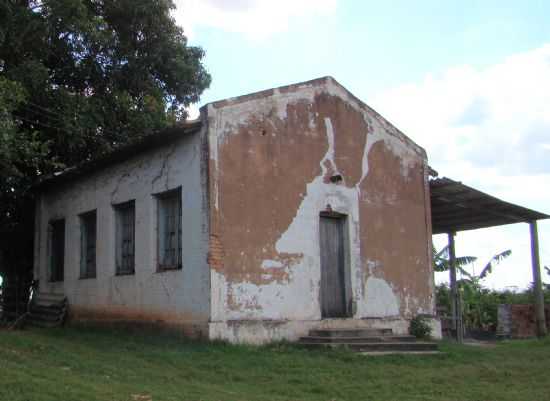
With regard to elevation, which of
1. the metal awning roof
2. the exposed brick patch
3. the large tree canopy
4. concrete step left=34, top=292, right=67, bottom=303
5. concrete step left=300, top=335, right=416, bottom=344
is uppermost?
the large tree canopy

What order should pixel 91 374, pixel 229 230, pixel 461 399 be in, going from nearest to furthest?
pixel 461 399
pixel 91 374
pixel 229 230

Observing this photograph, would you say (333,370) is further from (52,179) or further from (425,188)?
(52,179)

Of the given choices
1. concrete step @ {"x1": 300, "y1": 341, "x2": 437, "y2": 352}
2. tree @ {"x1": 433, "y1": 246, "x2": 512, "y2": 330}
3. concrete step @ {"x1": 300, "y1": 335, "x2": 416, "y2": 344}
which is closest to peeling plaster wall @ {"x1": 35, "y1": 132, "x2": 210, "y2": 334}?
concrete step @ {"x1": 300, "y1": 335, "x2": 416, "y2": 344}

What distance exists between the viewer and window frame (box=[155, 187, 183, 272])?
42.4 ft

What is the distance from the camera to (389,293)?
48.0ft

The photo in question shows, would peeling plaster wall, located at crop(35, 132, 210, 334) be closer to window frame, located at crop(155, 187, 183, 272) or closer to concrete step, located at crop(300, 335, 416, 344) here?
window frame, located at crop(155, 187, 183, 272)

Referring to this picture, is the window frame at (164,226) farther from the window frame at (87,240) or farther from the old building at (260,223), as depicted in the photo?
the window frame at (87,240)

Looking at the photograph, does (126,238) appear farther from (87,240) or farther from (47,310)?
(47,310)

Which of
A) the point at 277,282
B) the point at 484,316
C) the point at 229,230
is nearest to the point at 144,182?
the point at 229,230

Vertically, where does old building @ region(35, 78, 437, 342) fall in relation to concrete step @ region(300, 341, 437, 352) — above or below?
above

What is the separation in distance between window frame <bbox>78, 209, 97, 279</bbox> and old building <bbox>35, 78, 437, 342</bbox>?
0.11ft

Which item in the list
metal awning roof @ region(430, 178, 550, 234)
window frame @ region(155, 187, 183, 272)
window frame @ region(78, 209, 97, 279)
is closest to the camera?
window frame @ region(155, 187, 183, 272)

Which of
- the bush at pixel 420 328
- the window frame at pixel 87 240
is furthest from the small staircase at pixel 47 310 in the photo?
the bush at pixel 420 328

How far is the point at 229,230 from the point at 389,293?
173 inches
